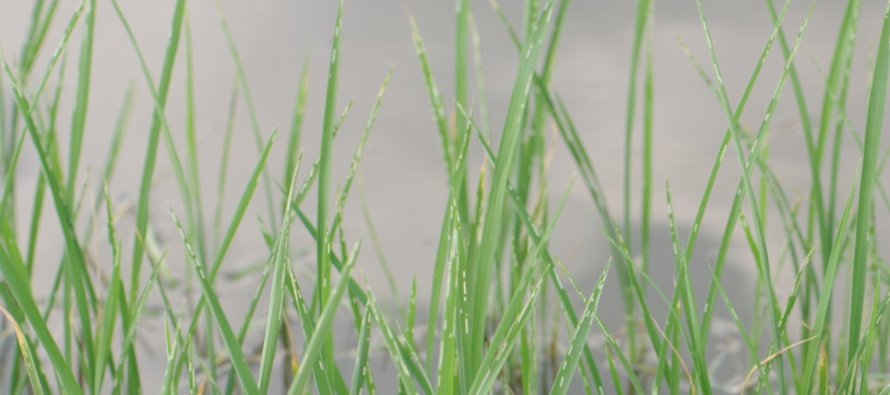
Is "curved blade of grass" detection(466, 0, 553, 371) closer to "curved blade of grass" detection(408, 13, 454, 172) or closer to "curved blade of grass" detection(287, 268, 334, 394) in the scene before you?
"curved blade of grass" detection(287, 268, 334, 394)

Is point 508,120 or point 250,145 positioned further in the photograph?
point 250,145

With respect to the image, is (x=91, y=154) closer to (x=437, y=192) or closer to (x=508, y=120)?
(x=437, y=192)

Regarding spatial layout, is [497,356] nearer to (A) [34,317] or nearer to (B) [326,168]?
(B) [326,168]

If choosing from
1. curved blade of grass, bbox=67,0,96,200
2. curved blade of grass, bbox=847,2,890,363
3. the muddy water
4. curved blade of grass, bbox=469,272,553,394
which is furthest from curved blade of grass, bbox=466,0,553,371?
the muddy water

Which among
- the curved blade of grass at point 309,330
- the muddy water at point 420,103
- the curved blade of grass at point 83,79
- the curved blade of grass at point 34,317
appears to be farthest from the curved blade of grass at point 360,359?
the muddy water at point 420,103

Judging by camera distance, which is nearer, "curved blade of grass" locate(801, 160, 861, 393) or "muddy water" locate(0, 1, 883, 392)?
"curved blade of grass" locate(801, 160, 861, 393)

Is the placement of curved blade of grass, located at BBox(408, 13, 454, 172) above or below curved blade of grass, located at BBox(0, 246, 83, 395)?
above

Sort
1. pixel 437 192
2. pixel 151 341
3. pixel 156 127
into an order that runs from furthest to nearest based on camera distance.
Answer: pixel 437 192
pixel 151 341
pixel 156 127

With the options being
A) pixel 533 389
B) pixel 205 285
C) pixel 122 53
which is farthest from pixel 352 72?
pixel 205 285
